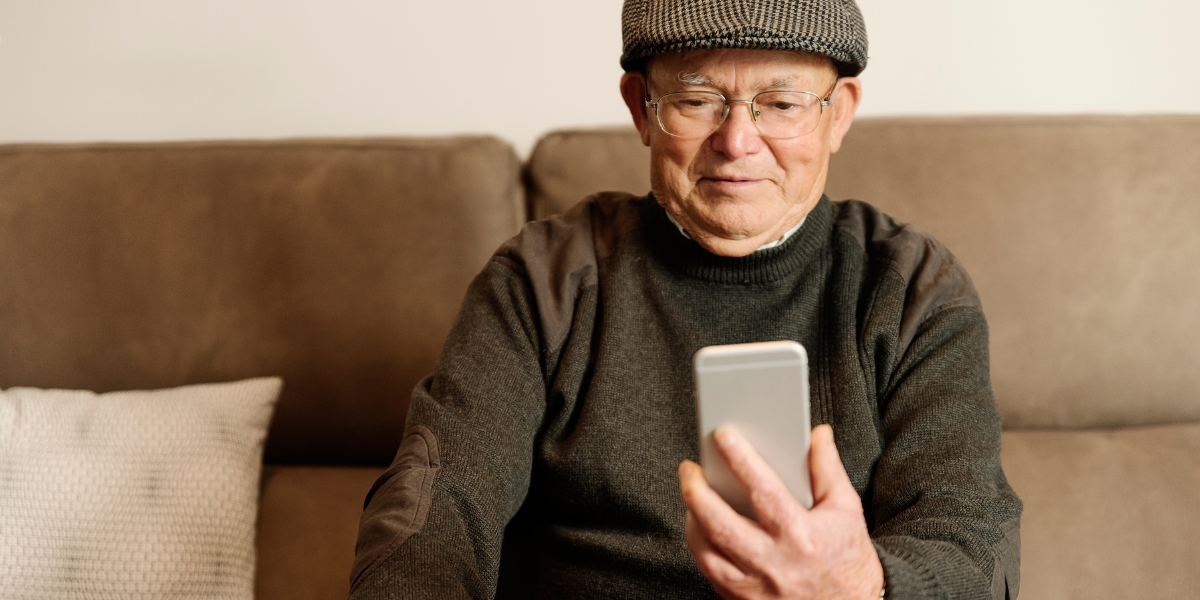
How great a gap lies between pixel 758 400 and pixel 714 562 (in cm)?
14

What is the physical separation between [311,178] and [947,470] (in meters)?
1.04

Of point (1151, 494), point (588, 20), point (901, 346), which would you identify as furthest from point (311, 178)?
point (1151, 494)

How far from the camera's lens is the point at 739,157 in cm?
94

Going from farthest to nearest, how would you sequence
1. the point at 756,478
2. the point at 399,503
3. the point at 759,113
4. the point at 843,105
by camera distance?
the point at 843,105 → the point at 759,113 → the point at 399,503 → the point at 756,478

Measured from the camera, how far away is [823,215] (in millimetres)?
1074

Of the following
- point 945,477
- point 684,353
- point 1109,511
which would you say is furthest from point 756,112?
point 1109,511

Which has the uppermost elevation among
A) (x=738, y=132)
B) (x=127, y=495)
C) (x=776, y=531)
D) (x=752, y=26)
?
(x=752, y=26)

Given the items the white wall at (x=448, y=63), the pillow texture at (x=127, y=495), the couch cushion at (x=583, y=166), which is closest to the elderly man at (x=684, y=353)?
the couch cushion at (x=583, y=166)

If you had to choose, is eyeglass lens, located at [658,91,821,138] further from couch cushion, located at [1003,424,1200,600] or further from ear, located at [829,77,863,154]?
couch cushion, located at [1003,424,1200,600]

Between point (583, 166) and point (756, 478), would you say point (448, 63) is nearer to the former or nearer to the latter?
point (583, 166)

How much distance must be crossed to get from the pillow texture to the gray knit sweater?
384 mm

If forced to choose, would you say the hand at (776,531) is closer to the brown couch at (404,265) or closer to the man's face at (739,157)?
the man's face at (739,157)

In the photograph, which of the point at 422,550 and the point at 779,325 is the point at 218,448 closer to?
the point at 422,550

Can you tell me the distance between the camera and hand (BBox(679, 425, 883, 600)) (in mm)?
600
